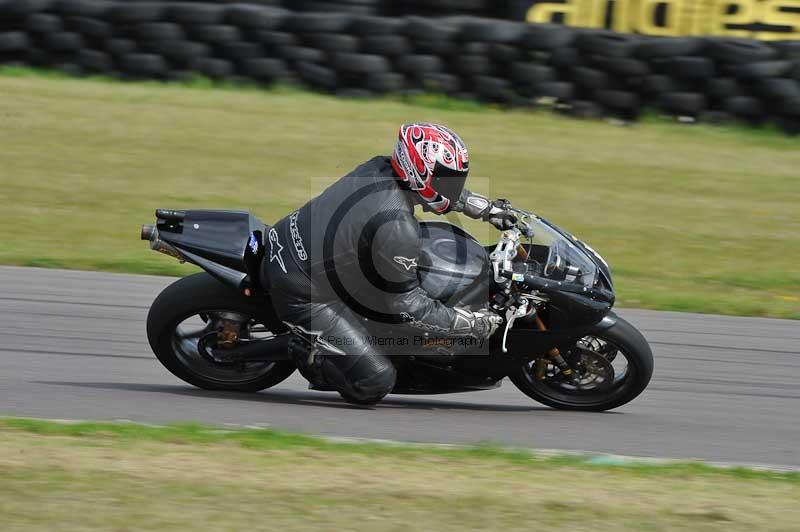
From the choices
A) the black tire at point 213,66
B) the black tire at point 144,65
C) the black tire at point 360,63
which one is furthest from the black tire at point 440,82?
the black tire at point 144,65

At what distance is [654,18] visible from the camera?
13.8m

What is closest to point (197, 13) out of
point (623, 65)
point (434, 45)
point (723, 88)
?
point (434, 45)

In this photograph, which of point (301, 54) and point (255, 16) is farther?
point (301, 54)

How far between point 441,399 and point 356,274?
118 cm

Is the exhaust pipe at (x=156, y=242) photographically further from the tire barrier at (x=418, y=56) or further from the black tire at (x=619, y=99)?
the black tire at (x=619, y=99)

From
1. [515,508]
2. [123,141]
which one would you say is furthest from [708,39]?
[515,508]

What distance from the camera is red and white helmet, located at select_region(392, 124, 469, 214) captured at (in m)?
5.23

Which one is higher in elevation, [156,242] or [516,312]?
[156,242]

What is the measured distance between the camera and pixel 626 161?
42.2ft

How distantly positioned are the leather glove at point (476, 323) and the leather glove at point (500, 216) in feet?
1.46

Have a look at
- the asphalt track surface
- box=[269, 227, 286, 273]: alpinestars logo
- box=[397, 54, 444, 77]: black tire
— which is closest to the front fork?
the asphalt track surface

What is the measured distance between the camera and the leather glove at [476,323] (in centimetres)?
541

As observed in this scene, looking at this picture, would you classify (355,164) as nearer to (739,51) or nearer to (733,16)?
(739,51)

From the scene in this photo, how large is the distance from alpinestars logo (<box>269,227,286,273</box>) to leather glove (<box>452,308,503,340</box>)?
892 millimetres
